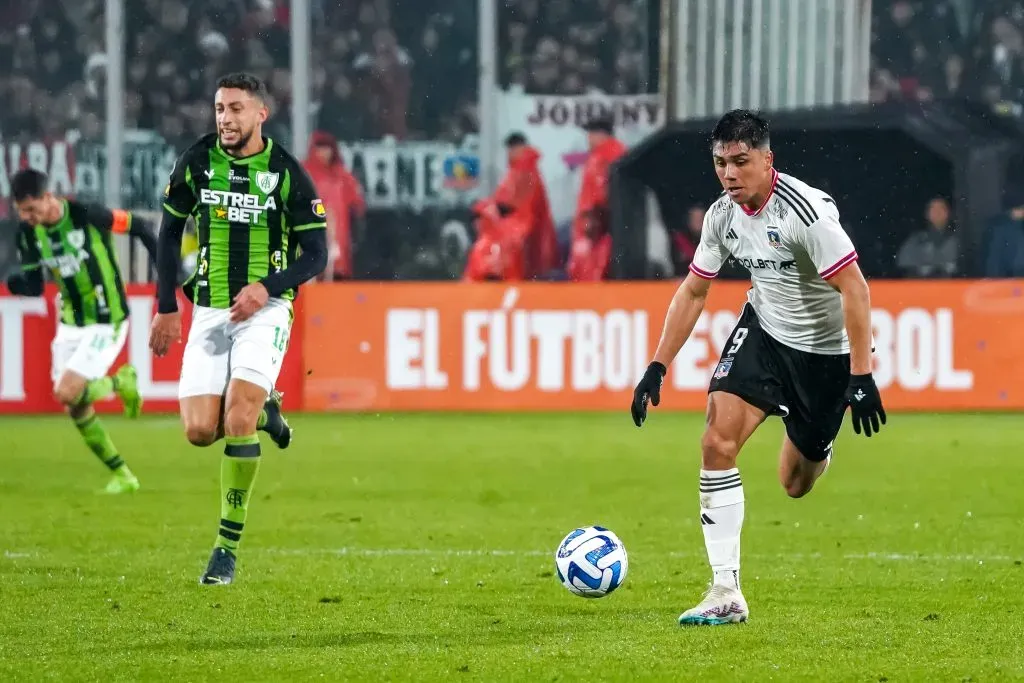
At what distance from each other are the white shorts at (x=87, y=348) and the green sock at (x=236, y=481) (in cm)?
462

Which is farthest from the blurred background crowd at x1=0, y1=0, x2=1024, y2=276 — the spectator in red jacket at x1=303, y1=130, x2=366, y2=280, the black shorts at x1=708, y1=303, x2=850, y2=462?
the black shorts at x1=708, y1=303, x2=850, y2=462

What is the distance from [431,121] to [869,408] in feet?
50.3

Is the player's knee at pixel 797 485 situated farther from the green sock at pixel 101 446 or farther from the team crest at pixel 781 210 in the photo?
the green sock at pixel 101 446

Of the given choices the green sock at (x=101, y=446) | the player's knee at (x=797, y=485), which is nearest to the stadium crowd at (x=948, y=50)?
the green sock at (x=101, y=446)

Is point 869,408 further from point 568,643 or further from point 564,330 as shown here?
point 564,330

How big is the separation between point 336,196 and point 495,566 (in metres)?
12.5

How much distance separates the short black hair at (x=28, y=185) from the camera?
12.3 metres

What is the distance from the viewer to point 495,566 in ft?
27.7

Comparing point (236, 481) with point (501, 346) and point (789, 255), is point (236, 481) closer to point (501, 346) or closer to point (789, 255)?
point (789, 255)

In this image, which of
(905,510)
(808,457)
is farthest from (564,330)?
(808,457)

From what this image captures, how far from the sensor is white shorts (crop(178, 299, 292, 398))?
8.16 meters

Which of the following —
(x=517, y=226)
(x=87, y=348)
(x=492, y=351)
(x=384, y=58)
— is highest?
(x=384, y=58)

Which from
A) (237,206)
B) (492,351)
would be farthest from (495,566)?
(492,351)

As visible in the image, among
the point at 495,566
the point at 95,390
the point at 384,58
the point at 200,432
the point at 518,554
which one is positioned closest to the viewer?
the point at 200,432
